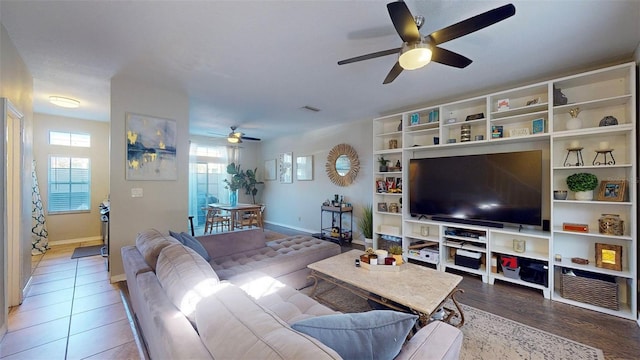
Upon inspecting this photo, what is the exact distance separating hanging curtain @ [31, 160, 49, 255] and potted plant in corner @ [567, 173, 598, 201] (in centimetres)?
759

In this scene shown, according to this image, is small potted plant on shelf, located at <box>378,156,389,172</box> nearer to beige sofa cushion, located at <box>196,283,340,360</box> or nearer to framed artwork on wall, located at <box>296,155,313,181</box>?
framed artwork on wall, located at <box>296,155,313,181</box>

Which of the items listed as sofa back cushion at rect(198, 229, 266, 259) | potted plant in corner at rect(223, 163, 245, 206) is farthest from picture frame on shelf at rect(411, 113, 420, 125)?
potted plant in corner at rect(223, 163, 245, 206)

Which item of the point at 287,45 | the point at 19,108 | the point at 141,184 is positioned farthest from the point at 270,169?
the point at 287,45

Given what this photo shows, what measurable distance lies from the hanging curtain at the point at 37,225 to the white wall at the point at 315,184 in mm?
4513

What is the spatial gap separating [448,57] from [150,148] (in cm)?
357

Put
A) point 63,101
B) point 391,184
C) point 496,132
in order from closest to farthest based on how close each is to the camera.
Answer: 1. point 496,132
2. point 63,101
3. point 391,184

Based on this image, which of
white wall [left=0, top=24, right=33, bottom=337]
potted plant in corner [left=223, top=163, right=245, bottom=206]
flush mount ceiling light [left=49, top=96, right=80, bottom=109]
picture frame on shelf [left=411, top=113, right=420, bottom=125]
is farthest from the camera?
potted plant in corner [left=223, top=163, right=245, bottom=206]

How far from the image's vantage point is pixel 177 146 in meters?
3.53

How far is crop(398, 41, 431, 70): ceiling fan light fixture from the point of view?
1788 mm

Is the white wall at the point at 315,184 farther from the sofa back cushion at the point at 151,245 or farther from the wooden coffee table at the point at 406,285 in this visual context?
the sofa back cushion at the point at 151,245

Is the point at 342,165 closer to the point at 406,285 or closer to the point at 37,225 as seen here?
the point at 406,285

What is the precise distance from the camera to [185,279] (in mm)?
1220

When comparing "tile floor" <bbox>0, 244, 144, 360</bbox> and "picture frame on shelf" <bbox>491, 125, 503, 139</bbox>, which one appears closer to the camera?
"tile floor" <bbox>0, 244, 144, 360</bbox>

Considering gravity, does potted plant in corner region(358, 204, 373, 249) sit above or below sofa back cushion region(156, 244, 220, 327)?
below
